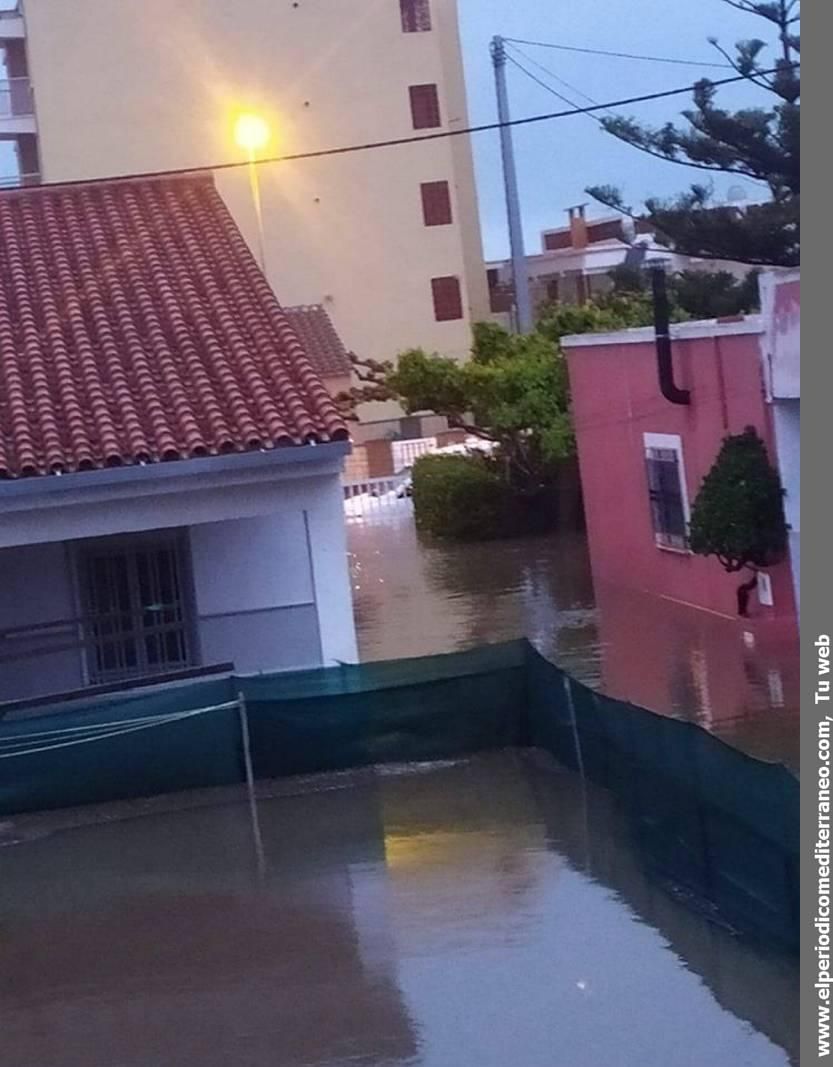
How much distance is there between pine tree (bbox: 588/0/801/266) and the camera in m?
31.9

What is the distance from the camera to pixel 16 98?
4706 centimetres

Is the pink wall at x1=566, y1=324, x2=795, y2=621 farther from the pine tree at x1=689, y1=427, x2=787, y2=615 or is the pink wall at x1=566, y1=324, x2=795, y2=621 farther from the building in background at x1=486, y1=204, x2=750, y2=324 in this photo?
the building in background at x1=486, y1=204, x2=750, y2=324

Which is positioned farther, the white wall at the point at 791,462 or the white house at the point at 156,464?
the white wall at the point at 791,462

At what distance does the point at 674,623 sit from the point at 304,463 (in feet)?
23.6

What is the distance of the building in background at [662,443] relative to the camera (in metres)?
19.7

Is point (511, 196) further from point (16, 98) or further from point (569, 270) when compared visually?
point (569, 270)

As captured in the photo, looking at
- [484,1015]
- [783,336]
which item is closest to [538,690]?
[783,336]

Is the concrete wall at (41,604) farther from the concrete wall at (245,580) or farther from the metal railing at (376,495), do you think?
the metal railing at (376,495)

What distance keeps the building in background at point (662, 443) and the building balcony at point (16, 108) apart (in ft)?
81.6

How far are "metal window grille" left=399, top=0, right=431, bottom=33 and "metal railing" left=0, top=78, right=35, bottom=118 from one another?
33.8 ft

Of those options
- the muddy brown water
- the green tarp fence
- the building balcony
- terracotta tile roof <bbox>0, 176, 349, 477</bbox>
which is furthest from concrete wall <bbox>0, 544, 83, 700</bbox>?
the building balcony

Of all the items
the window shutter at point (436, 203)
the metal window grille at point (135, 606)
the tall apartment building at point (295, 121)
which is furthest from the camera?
the window shutter at point (436, 203)

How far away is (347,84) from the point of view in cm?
4878

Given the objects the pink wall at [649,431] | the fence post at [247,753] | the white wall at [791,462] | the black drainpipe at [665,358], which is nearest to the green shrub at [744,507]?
the white wall at [791,462]
